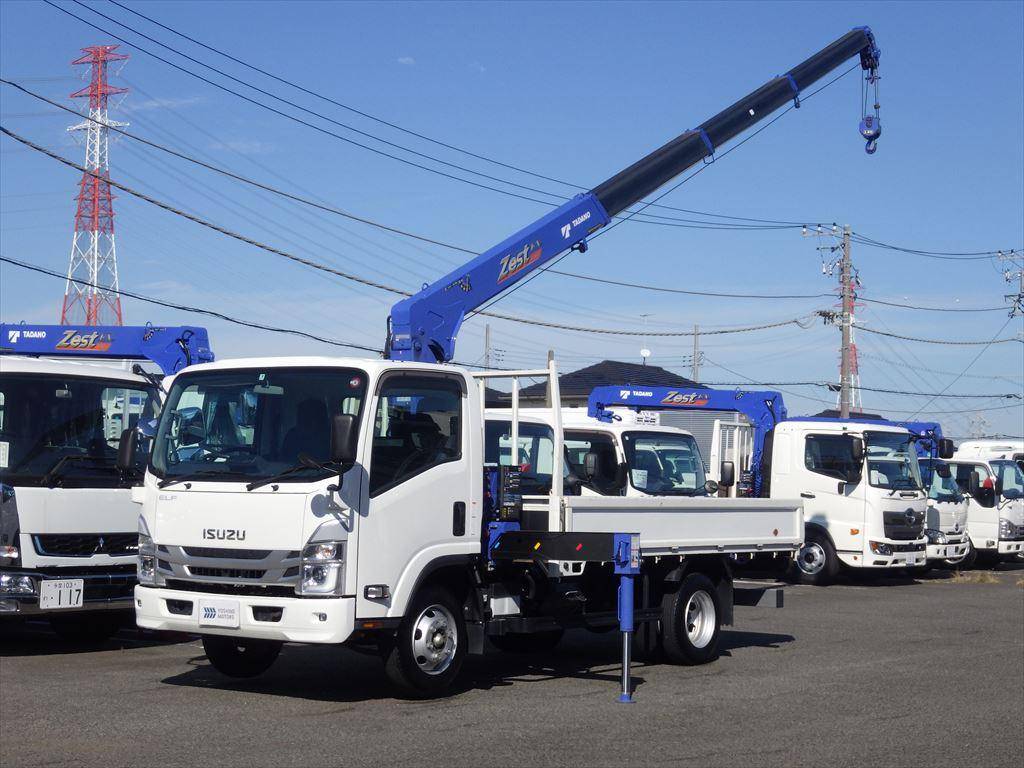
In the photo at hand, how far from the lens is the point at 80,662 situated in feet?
38.2

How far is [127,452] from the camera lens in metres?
10.1

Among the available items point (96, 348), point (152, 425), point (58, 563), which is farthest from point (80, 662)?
point (96, 348)

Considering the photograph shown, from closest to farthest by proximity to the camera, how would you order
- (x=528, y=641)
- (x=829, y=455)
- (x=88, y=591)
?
(x=88, y=591) < (x=528, y=641) < (x=829, y=455)

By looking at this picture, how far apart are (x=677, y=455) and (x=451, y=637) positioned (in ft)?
25.2

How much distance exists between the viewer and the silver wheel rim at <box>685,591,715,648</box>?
39.2ft

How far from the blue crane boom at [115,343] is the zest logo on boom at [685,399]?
812cm

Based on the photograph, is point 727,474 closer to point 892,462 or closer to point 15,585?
point 892,462

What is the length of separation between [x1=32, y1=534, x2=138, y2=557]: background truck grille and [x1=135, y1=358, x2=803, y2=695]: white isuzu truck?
2127 millimetres

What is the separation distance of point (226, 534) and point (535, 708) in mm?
2560

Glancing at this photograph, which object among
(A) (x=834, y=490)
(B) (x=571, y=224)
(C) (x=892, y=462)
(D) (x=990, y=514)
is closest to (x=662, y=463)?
(B) (x=571, y=224)

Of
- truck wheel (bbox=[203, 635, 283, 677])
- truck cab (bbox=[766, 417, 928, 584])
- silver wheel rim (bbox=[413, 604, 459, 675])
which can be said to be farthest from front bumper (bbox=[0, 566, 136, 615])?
truck cab (bbox=[766, 417, 928, 584])

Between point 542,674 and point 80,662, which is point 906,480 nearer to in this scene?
point 542,674

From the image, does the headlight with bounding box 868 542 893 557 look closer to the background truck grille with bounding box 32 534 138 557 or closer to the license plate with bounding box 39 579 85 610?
the background truck grille with bounding box 32 534 138 557

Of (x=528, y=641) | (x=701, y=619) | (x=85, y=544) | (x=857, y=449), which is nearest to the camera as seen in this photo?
(x=85, y=544)
